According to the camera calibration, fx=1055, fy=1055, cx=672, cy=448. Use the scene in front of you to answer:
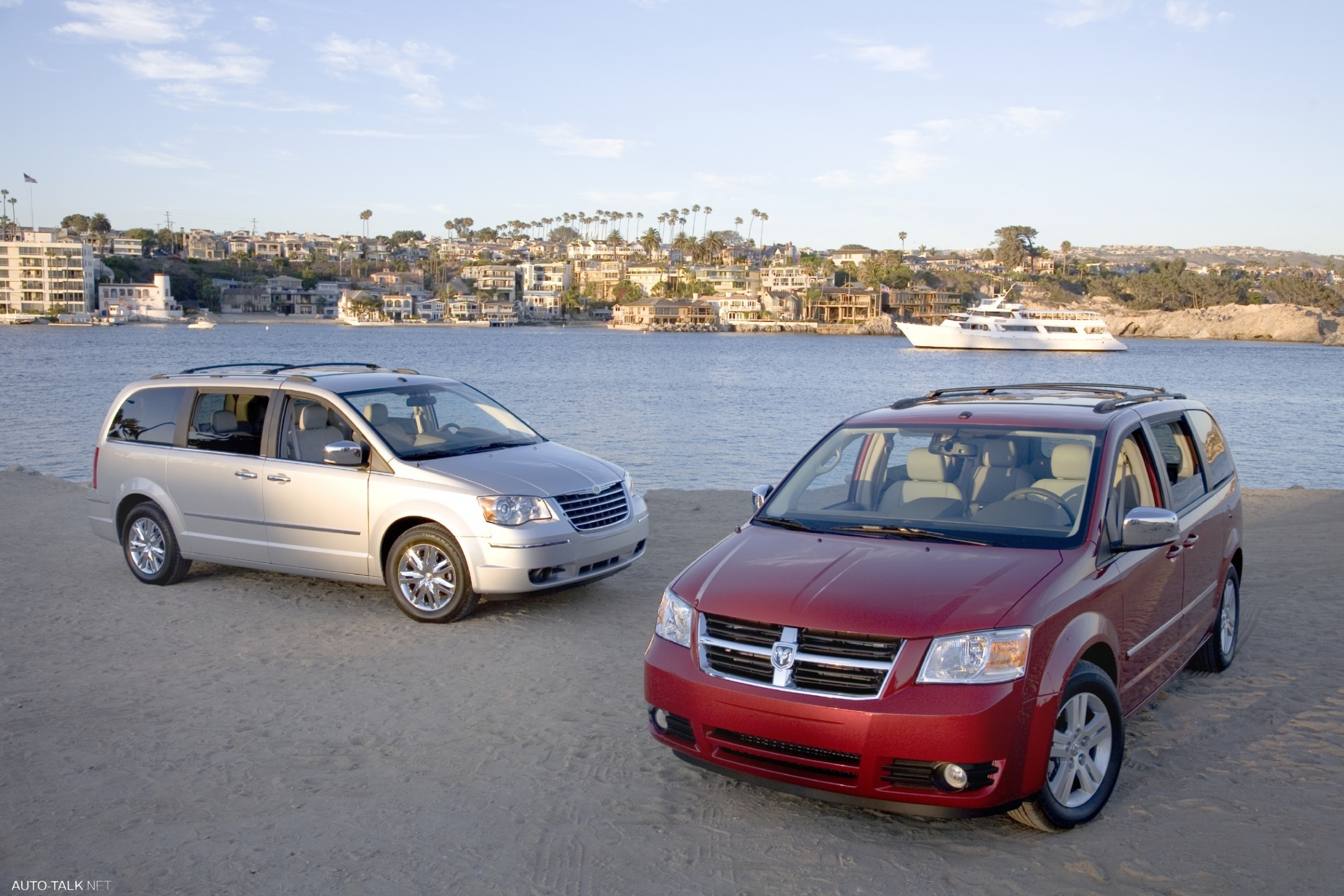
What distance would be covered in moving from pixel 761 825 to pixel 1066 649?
4.79 ft

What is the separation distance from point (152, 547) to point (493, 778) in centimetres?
530

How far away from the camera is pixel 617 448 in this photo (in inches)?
1100

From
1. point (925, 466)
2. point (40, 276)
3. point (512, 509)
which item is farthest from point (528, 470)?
point (40, 276)

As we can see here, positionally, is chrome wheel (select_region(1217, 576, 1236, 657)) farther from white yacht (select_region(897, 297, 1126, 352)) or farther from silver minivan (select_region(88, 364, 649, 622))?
white yacht (select_region(897, 297, 1126, 352))

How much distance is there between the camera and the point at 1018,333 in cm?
10438

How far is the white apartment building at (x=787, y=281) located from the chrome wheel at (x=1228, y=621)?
616 ft

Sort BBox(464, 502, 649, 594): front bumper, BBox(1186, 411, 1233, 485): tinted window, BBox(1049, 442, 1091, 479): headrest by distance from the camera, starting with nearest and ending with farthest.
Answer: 1. BBox(1049, 442, 1091, 479): headrest
2. BBox(1186, 411, 1233, 485): tinted window
3. BBox(464, 502, 649, 594): front bumper

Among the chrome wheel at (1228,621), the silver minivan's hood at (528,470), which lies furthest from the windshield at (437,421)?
the chrome wheel at (1228,621)

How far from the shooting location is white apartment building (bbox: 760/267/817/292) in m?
193

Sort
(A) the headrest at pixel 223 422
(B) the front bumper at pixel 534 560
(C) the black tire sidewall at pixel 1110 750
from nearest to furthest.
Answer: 1. (C) the black tire sidewall at pixel 1110 750
2. (B) the front bumper at pixel 534 560
3. (A) the headrest at pixel 223 422

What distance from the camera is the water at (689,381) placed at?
27.4 m

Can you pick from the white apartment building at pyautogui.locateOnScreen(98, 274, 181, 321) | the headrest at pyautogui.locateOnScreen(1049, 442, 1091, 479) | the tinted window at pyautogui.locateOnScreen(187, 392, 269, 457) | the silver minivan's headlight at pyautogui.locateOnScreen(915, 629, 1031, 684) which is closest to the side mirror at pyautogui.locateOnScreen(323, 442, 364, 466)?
the tinted window at pyautogui.locateOnScreen(187, 392, 269, 457)

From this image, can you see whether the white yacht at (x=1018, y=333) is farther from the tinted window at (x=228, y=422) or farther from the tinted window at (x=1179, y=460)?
the tinted window at (x=1179, y=460)

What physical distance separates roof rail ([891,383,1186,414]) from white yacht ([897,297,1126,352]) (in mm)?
102567
